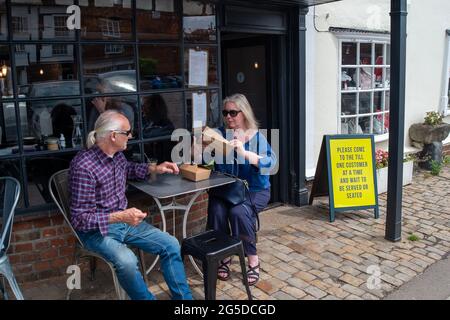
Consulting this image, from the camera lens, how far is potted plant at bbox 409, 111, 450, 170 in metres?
7.23

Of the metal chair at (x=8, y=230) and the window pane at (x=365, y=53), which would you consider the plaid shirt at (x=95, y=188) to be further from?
the window pane at (x=365, y=53)

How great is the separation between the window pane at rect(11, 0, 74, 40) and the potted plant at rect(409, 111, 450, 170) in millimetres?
5859

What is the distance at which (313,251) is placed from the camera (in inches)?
163

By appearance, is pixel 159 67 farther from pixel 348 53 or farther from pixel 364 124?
pixel 364 124

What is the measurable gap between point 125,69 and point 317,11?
2.73 metres

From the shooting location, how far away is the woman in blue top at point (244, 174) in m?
3.48

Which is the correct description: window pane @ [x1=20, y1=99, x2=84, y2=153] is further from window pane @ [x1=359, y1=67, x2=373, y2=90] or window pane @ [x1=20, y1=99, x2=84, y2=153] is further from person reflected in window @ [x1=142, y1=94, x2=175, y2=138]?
window pane @ [x1=359, y1=67, x2=373, y2=90]

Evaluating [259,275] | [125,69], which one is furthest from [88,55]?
[259,275]

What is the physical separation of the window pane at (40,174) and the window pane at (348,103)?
3.93 meters

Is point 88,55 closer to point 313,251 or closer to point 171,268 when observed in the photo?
point 171,268

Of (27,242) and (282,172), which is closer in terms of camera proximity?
(27,242)

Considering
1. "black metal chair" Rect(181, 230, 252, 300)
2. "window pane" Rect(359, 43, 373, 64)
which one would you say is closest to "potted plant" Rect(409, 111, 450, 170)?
"window pane" Rect(359, 43, 373, 64)

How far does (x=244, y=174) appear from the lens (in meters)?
3.70

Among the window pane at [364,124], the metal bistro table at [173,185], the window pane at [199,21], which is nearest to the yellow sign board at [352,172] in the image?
the window pane at [364,124]
